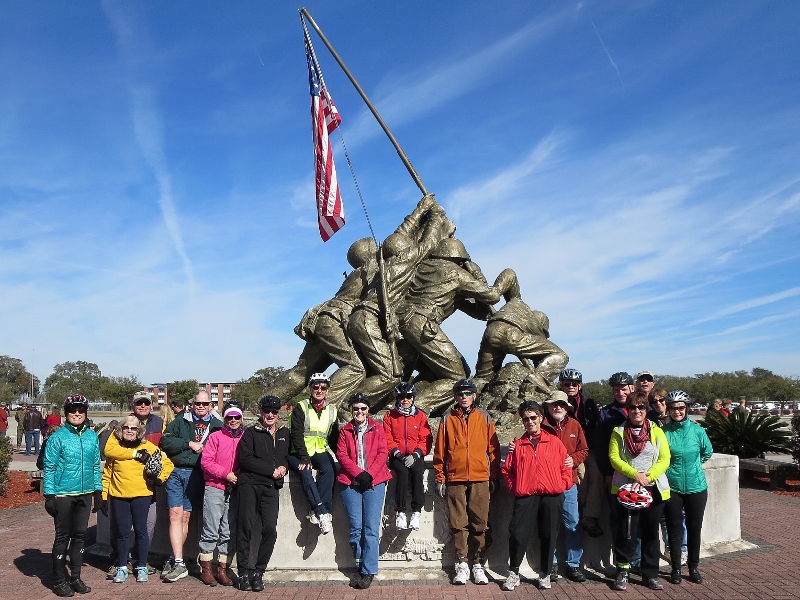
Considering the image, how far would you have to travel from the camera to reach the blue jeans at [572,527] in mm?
5766

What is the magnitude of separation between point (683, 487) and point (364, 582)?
280cm

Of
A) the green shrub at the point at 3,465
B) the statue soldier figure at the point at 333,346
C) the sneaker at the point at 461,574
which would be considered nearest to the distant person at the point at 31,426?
the green shrub at the point at 3,465

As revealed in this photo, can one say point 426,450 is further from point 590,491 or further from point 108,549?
point 108,549

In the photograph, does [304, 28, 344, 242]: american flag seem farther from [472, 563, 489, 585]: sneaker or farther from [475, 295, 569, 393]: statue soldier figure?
[472, 563, 489, 585]: sneaker

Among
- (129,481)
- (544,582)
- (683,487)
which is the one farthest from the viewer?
(129,481)

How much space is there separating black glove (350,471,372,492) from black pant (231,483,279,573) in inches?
27.4

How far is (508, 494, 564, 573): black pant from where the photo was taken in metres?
5.48

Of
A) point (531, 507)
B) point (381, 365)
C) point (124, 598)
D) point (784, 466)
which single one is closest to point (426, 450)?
point (531, 507)

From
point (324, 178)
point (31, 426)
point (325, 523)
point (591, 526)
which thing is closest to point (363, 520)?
point (325, 523)

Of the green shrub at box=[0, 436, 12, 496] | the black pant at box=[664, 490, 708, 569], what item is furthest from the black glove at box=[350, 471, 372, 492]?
the green shrub at box=[0, 436, 12, 496]

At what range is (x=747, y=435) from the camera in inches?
532

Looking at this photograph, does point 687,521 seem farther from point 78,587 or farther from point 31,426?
point 31,426

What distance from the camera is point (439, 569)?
5.88m

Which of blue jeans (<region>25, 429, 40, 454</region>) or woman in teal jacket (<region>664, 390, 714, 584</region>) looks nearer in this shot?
woman in teal jacket (<region>664, 390, 714, 584</region>)
